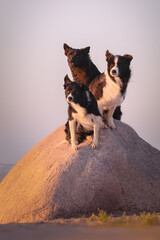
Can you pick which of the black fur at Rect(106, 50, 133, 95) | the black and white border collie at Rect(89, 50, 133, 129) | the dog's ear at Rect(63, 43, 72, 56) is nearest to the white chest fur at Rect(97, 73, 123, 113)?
the black and white border collie at Rect(89, 50, 133, 129)

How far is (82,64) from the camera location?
7.91 meters

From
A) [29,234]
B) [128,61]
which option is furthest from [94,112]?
[29,234]

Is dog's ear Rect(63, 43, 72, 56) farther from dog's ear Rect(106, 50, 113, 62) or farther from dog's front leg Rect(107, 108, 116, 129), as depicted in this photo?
dog's front leg Rect(107, 108, 116, 129)

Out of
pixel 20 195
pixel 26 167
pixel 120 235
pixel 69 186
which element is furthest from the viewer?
pixel 26 167

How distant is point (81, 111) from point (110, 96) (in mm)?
981

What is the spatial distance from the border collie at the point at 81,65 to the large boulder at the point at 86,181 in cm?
144

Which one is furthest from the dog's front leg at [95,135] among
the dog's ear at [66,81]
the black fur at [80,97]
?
the dog's ear at [66,81]

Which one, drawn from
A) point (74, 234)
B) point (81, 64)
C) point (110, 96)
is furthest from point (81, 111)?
point (74, 234)

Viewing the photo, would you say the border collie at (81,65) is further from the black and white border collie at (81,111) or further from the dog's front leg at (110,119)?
the black and white border collie at (81,111)

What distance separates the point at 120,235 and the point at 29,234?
1131 millimetres

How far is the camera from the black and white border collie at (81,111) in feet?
21.3

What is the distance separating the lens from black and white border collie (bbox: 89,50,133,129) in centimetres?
693

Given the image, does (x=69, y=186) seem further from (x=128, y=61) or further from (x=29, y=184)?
(x=128, y=61)

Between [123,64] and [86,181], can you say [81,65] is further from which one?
[86,181]
